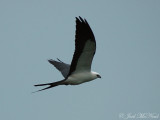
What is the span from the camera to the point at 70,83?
1714 centimetres

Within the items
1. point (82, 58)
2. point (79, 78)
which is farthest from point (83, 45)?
point (79, 78)

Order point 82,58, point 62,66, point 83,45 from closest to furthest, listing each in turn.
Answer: point 83,45, point 82,58, point 62,66

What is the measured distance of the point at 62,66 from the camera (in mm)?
19578

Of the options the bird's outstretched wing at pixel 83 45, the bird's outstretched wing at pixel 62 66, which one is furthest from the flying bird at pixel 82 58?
the bird's outstretched wing at pixel 62 66

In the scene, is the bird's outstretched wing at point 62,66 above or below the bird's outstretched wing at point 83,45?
below

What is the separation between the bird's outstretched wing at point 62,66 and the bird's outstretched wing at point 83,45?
1.93m

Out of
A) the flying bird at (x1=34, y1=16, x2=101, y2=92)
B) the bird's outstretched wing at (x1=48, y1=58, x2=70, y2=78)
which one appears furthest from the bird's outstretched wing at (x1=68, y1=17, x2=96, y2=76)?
the bird's outstretched wing at (x1=48, y1=58, x2=70, y2=78)

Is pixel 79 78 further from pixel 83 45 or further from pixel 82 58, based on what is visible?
pixel 83 45

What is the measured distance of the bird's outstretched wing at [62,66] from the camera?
18.8 m

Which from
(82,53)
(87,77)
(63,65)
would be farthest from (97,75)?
(63,65)

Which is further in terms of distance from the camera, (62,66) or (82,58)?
(62,66)

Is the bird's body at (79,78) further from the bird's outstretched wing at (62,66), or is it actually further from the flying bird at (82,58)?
the bird's outstretched wing at (62,66)

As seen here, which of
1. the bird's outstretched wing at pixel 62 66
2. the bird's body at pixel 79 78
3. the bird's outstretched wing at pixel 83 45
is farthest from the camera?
the bird's outstretched wing at pixel 62 66

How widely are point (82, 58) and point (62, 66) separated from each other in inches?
128
